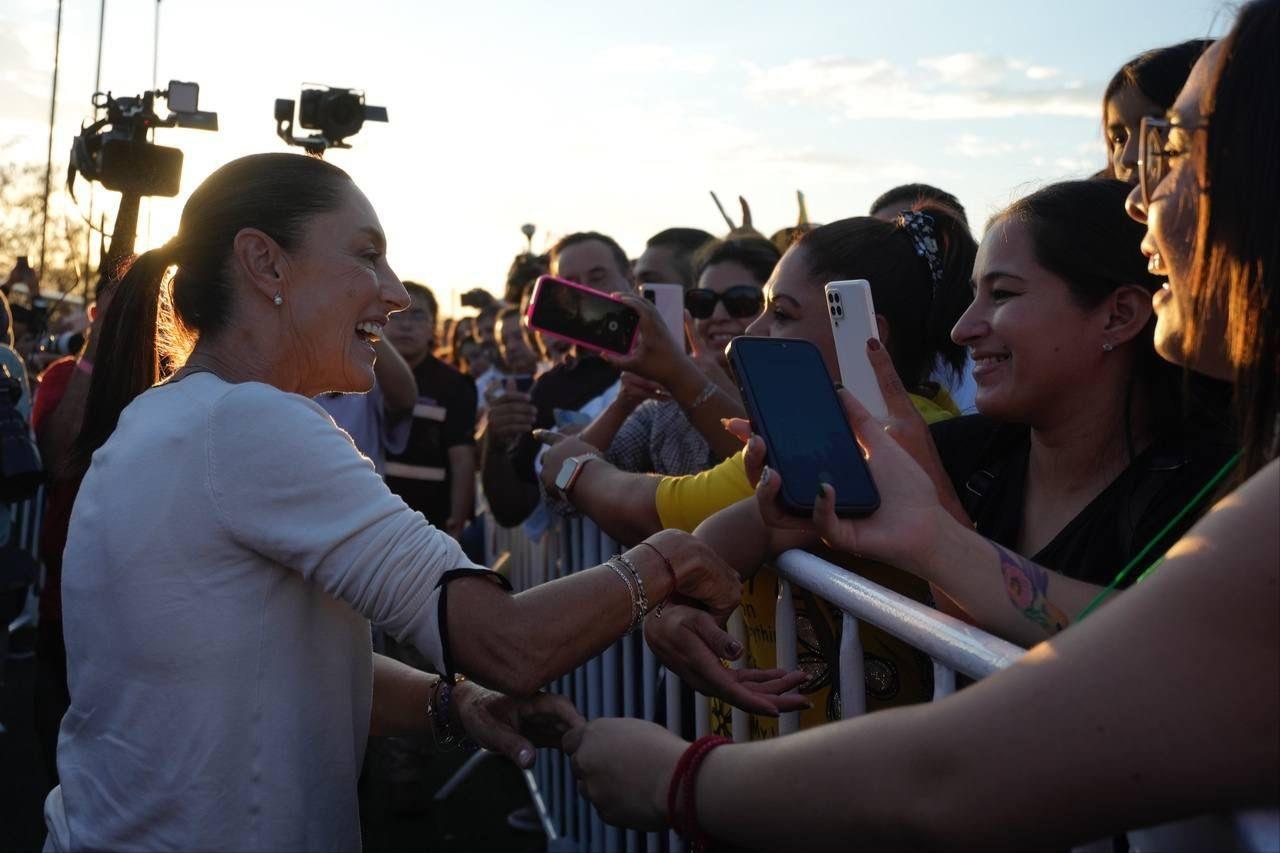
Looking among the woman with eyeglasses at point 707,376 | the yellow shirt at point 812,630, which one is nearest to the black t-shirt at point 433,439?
the woman with eyeglasses at point 707,376

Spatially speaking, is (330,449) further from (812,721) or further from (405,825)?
(405,825)

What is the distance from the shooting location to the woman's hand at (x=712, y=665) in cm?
225

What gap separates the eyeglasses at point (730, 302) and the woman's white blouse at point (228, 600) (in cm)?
240

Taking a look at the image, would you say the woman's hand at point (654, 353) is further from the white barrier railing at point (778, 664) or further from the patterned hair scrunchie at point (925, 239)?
the patterned hair scrunchie at point (925, 239)

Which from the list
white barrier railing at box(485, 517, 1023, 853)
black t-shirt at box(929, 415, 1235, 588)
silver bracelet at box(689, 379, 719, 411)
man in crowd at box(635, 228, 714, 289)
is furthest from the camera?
man in crowd at box(635, 228, 714, 289)

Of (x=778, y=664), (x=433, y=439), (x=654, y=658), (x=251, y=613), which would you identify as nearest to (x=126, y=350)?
(x=251, y=613)

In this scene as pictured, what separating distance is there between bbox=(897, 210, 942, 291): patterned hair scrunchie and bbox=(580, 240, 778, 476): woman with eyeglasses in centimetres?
86

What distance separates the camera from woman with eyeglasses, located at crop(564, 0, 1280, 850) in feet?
3.80

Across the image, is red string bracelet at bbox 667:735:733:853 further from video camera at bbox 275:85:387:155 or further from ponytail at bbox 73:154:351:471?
video camera at bbox 275:85:387:155

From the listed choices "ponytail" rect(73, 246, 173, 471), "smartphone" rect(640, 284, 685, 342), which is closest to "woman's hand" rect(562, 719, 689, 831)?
"ponytail" rect(73, 246, 173, 471)

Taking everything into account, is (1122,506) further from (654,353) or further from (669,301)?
(669,301)

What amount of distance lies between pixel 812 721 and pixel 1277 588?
1532mm

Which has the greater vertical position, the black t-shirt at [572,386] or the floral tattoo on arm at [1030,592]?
the floral tattoo on arm at [1030,592]

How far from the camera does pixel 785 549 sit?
8.54 feet
